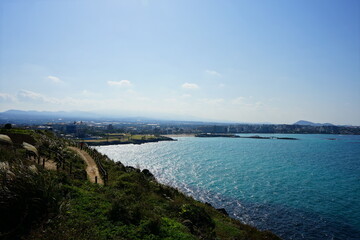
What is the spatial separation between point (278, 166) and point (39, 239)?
68512 millimetres

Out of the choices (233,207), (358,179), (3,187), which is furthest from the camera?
(358,179)

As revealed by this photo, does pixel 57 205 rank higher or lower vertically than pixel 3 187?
lower

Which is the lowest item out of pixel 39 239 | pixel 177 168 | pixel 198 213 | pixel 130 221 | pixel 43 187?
pixel 177 168

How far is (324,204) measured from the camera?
3456cm

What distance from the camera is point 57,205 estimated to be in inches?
359

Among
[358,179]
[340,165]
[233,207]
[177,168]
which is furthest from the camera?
[340,165]

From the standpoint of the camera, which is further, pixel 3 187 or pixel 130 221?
pixel 130 221

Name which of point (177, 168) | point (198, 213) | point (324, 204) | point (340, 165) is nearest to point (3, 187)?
point (198, 213)

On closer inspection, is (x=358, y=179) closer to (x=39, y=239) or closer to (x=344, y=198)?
(x=344, y=198)

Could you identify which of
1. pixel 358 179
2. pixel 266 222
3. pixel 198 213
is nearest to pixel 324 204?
pixel 266 222

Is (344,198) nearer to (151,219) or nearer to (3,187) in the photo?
(151,219)

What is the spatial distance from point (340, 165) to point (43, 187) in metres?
83.7

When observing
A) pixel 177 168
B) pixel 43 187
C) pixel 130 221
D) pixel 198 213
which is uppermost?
pixel 43 187

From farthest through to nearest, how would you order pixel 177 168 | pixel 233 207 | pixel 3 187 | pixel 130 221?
pixel 177 168 → pixel 233 207 → pixel 130 221 → pixel 3 187
